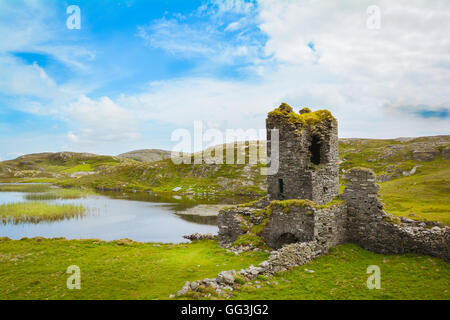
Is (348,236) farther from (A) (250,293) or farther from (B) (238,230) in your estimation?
(A) (250,293)

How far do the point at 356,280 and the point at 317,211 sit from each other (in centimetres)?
452

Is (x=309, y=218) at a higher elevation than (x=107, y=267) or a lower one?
higher

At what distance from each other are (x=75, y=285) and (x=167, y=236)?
22.7 metres

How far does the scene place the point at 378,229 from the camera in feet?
57.4

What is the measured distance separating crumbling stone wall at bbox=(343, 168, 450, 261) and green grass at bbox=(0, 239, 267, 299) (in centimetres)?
724

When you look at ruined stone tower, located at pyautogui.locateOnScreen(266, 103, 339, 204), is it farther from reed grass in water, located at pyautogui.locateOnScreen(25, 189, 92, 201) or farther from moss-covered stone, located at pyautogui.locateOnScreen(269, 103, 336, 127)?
reed grass in water, located at pyautogui.locateOnScreen(25, 189, 92, 201)

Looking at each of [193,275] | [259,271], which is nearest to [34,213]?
[193,275]

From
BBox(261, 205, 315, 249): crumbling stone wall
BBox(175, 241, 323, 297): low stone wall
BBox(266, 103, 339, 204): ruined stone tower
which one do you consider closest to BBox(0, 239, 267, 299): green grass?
BBox(261, 205, 315, 249): crumbling stone wall

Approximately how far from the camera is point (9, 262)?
798 inches

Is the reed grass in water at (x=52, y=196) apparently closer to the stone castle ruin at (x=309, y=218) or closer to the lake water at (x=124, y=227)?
the lake water at (x=124, y=227)

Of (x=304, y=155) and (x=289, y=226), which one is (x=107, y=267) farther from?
(x=304, y=155)

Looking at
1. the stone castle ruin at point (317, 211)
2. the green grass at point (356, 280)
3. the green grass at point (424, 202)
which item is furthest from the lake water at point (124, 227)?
the green grass at point (424, 202)

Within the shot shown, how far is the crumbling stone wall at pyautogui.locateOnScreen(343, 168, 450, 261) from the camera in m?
15.5
